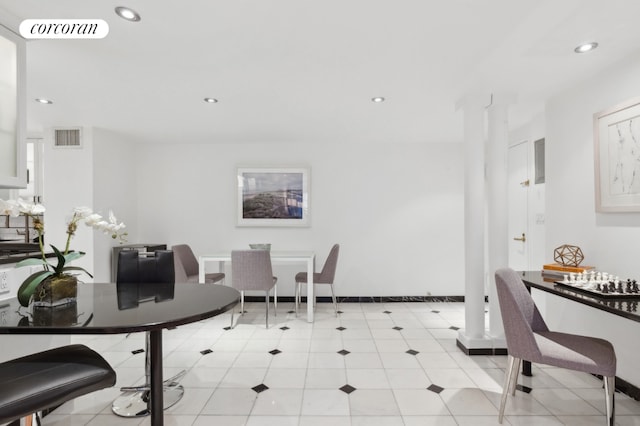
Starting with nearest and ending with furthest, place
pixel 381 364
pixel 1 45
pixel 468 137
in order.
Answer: pixel 1 45 → pixel 381 364 → pixel 468 137

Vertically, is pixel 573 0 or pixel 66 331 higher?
pixel 573 0

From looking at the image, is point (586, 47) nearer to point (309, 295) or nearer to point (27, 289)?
point (309, 295)

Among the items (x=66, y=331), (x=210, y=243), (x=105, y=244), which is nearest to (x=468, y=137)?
(x=66, y=331)

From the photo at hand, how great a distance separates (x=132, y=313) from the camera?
149 centimetres

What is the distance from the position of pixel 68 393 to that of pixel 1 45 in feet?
6.52

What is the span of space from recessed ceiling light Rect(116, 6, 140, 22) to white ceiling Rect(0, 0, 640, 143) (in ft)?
0.13

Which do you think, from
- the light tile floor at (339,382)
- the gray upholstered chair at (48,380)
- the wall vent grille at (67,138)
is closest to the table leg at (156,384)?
the gray upholstered chair at (48,380)

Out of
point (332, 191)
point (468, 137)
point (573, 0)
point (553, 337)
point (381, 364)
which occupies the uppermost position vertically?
point (573, 0)

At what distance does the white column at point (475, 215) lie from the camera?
119 inches

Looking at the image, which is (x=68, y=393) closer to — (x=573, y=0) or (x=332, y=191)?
(x=573, y=0)

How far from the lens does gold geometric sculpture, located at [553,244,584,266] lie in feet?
8.64

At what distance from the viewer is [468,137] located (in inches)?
120

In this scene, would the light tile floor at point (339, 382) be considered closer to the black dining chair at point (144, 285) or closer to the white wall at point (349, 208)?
the black dining chair at point (144, 285)

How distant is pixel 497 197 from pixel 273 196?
3.08m
